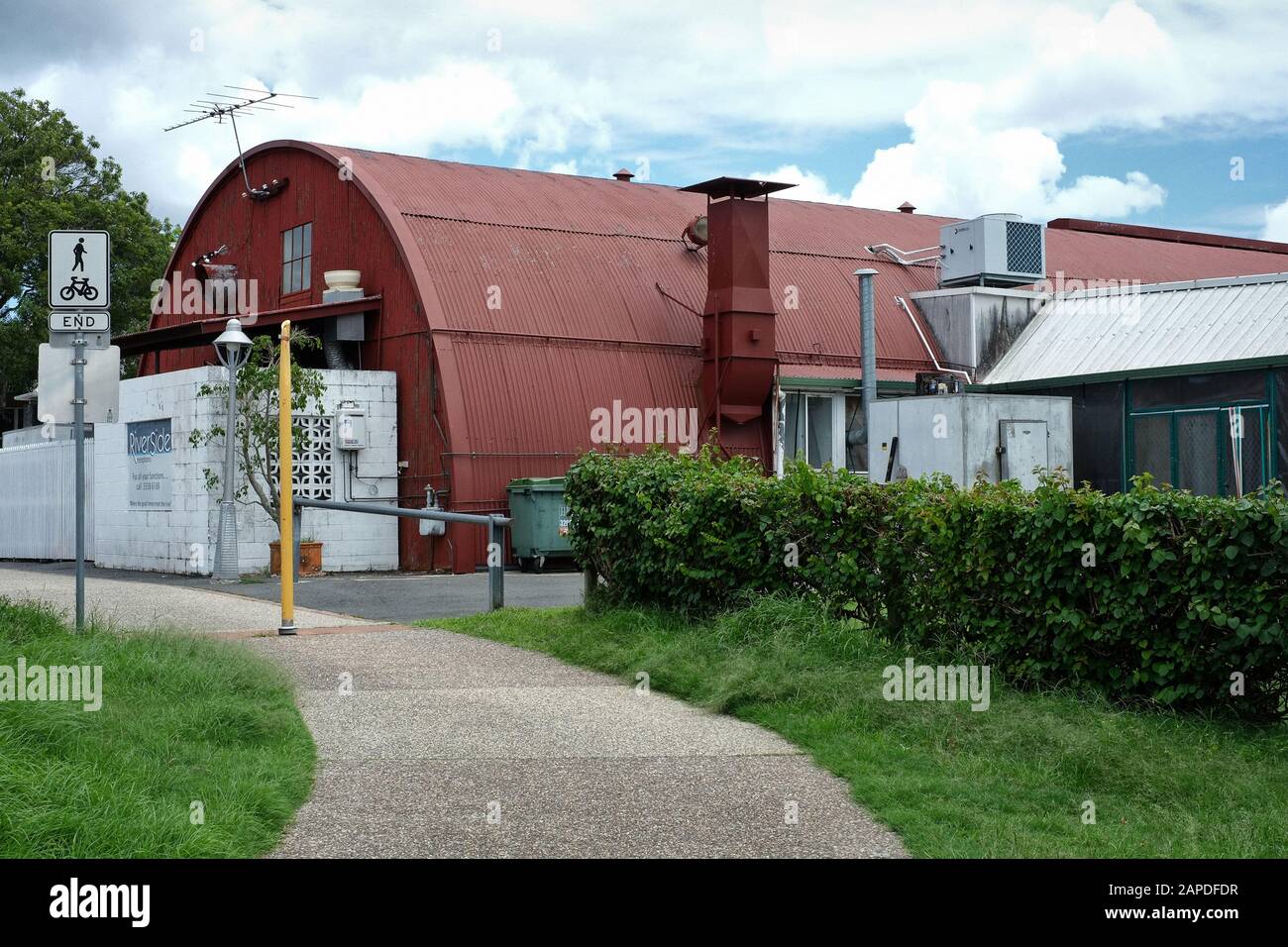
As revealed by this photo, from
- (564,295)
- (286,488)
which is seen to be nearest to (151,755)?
(286,488)

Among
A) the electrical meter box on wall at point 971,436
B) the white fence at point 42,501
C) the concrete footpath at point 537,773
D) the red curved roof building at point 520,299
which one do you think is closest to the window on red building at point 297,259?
the red curved roof building at point 520,299

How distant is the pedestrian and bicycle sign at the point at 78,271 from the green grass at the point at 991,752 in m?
5.08

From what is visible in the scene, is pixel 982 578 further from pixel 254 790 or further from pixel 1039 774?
pixel 254 790

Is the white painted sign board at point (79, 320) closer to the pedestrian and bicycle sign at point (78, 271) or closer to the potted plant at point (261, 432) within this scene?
the pedestrian and bicycle sign at point (78, 271)

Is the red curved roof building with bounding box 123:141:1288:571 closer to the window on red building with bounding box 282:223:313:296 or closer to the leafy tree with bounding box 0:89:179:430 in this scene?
the window on red building with bounding box 282:223:313:296

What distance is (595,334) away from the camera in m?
25.1

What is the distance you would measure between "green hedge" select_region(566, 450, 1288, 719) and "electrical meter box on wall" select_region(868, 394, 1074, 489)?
30.4ft

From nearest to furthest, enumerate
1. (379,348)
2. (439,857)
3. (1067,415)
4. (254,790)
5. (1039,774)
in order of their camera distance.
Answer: (439,857) < (254,790) < (1039,774) < (1067,415) < (379,348)

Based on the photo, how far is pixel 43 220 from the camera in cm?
4544

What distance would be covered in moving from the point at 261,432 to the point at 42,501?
8.94 metres

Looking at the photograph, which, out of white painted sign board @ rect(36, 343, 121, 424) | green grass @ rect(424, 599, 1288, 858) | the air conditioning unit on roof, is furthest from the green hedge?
the air conditioning unit on roof

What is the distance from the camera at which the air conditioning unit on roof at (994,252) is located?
28.7 m

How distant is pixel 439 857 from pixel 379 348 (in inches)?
774
